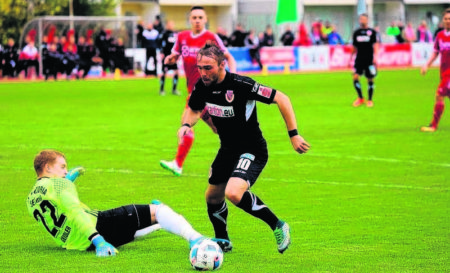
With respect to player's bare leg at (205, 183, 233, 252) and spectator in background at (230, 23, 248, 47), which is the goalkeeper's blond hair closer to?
player's bare leg at (205, 183, 233, 252)

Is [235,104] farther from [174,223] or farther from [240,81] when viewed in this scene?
[174,223]

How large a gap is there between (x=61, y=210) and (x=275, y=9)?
58.2 metres

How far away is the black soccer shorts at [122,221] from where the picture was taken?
9.04 metres

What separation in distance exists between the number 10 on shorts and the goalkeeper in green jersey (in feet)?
2.32

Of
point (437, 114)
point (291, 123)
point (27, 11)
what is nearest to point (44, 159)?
point (291, 123)

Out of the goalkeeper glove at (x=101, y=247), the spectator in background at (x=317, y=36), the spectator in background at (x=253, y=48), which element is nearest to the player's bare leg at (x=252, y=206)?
the goalkeeper glove at (x=101, y=247)

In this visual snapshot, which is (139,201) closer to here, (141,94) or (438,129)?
(438,129)

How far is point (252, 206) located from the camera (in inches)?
355

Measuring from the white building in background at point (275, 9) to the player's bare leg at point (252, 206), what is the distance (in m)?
55.5

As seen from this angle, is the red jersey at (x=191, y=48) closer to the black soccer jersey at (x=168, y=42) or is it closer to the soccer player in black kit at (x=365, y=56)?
the soccer player in black kit at (x=365, y=56)

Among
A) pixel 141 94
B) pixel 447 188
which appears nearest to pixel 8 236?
pixel 447 188

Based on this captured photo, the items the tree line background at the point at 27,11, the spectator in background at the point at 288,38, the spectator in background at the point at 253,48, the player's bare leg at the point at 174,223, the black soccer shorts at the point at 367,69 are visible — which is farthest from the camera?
the tree line background at the point at 27,11

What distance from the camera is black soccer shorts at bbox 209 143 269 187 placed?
9.14 metres

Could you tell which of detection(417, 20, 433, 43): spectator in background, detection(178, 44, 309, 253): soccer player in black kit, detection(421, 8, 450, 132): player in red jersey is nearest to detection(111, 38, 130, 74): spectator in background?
detection(417, 20, 433, 43): spectator in background
